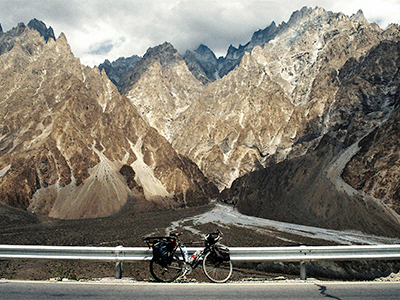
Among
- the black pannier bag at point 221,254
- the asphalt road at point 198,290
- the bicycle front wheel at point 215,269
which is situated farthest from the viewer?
the black pannier bag at point 221,254

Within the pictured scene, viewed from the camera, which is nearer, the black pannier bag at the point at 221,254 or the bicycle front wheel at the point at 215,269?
the bicycle front wheel at the point at 215,269

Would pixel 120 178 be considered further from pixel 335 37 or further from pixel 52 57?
pixel 335 37

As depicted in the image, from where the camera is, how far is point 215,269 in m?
8.86

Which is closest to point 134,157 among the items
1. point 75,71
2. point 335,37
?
point 75,71

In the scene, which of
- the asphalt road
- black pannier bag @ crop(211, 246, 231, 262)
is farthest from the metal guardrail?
the asphalt road

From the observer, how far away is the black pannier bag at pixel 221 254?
8.70 m

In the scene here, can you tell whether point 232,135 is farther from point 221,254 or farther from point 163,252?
point 163,252

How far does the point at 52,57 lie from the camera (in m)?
141

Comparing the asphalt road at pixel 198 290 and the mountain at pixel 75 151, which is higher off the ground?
the mountain at pixel 75 151

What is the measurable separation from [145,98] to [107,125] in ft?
243

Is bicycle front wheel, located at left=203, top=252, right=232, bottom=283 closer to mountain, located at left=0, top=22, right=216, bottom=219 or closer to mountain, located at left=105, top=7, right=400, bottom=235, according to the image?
mountain, located at left=105, top=7, right=400, bottom=235

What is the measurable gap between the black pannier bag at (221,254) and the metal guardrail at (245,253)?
177 mm

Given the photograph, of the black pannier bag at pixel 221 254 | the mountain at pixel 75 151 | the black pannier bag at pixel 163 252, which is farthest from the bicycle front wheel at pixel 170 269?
the mountain at pixel 75 151

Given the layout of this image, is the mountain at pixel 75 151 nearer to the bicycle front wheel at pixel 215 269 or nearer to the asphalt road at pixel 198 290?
the asphalt road at pixel 198 290
